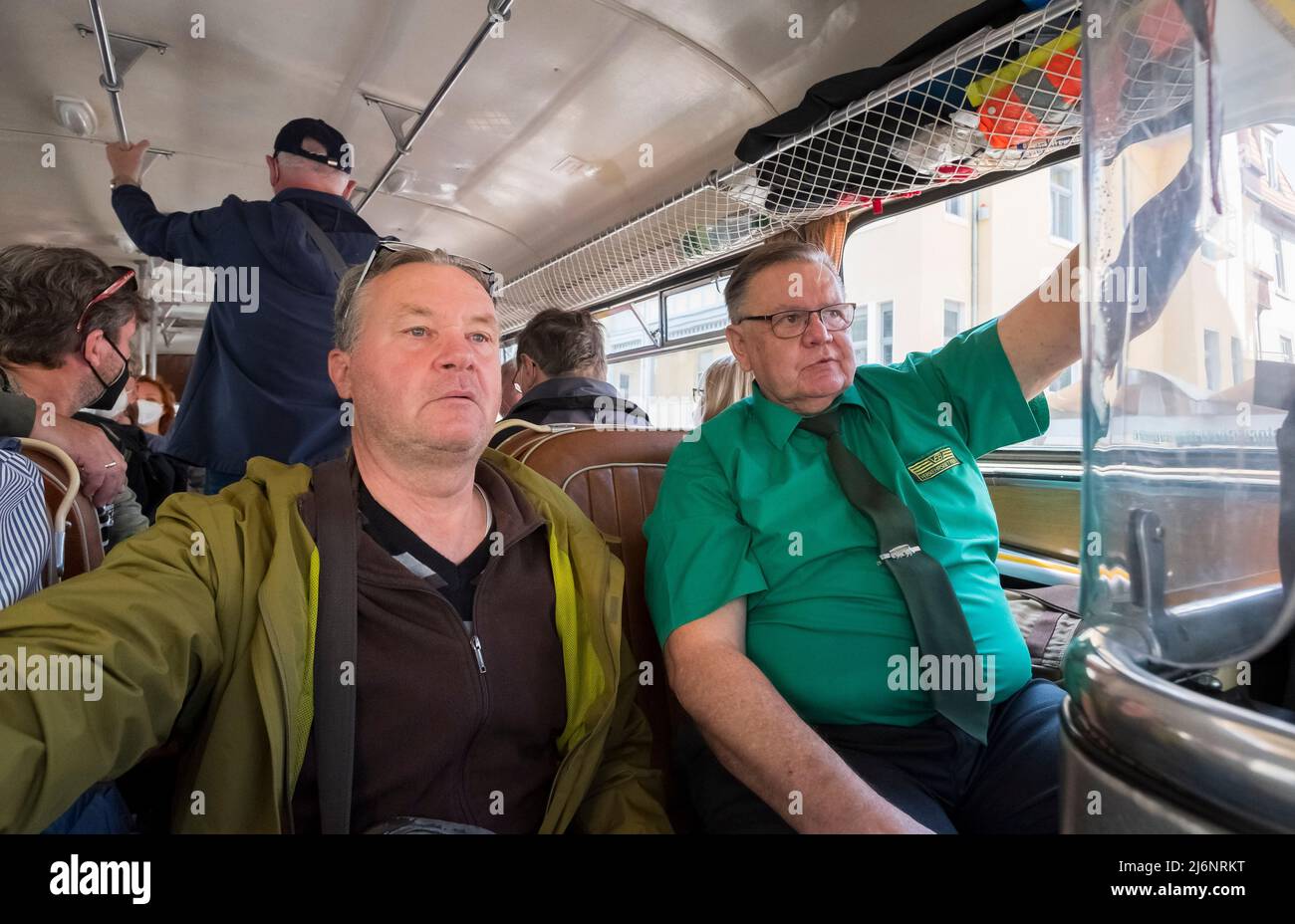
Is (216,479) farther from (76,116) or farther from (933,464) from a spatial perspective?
(76,116)

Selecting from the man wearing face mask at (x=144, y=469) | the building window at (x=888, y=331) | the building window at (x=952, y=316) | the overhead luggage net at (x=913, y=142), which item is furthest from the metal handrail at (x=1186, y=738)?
the building window at (x=888, y=331)

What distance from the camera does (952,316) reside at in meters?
3.38

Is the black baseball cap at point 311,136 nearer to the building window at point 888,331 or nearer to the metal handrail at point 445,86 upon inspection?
the metal handrail at point 445,86

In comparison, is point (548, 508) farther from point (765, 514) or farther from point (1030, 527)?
point (1030, 527)

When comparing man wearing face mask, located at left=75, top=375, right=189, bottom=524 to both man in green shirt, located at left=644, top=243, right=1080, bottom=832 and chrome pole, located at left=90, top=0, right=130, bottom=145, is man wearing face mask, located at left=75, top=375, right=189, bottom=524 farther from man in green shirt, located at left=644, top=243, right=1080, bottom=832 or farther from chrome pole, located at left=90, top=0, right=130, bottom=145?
man in green shirt, located at left=644, top=243, right=1080, bottom=832

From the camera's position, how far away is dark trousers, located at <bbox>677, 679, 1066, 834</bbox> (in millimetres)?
1456

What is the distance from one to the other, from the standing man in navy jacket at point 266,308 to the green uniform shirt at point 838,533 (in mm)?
1546

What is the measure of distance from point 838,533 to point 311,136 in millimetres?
2361

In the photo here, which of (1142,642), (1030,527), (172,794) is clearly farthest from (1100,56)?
(1030,527)

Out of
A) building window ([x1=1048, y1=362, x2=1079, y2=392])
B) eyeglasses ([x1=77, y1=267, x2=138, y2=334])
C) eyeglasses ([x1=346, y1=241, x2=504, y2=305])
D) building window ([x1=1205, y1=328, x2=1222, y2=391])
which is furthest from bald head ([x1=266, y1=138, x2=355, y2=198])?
building window ([x1=1205, y1=328, x2=1222, y2=391])

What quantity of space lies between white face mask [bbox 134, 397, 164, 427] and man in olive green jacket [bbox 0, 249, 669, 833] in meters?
5.25

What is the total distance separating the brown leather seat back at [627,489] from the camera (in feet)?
6.01

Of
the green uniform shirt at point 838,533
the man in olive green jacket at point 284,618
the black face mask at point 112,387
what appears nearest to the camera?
the man in olive green jacket at point 284,618

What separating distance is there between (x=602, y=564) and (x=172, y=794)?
0.87 metres
